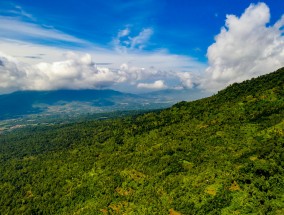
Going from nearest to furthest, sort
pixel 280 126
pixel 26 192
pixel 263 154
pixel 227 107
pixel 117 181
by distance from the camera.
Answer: pixel 263 154 < pixel 280 126 < pixel 117 181 < pixel 26 192 < pixel 227 107

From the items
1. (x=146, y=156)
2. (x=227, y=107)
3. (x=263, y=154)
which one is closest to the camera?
(x=263, y=154)

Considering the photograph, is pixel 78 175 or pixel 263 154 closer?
pixel 263 154

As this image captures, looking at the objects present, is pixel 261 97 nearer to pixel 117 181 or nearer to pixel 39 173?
pixel 117 181

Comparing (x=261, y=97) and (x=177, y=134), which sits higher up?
(x=261, y=97)

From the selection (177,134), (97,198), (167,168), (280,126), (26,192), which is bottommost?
(26,192)

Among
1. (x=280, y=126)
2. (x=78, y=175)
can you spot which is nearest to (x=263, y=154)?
(x=280, y=126)

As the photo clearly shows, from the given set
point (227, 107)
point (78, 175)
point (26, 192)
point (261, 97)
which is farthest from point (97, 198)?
point (261, 97)

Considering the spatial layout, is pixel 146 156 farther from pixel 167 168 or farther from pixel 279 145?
pixel 279 145
